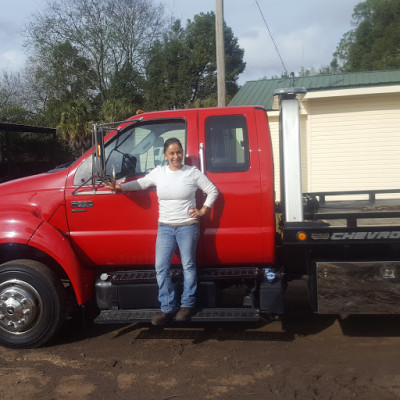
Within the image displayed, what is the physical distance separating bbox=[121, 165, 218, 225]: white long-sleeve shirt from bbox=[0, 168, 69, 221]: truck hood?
702 millimetres

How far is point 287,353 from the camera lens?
4309mm

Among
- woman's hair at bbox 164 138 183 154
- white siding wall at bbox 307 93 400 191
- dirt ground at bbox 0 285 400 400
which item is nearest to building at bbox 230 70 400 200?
white siding wall at bbox 307 93 400 191

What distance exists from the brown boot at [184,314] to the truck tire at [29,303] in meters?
1.11

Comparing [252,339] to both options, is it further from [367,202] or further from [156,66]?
[156,66]

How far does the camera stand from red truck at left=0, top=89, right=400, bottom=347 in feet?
13.9

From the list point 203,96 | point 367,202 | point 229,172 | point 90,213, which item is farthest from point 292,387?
point 203,96

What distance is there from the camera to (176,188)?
425 cm

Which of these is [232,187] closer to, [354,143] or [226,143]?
[226,143]

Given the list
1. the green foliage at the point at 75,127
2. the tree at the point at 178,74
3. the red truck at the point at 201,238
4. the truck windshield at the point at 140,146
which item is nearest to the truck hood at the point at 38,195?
the red truck at the point at 201,238

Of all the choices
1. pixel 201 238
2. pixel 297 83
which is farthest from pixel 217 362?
pixel 297 83

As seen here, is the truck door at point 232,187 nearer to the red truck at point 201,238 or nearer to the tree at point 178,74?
the red truck at point 201,238

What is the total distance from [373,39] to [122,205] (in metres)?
49.7

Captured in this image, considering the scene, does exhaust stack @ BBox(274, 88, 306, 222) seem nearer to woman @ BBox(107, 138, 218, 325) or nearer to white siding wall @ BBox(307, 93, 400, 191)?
woman @ BBox(107, 138, 218, 325)

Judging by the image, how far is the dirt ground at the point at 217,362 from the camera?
3.65m
